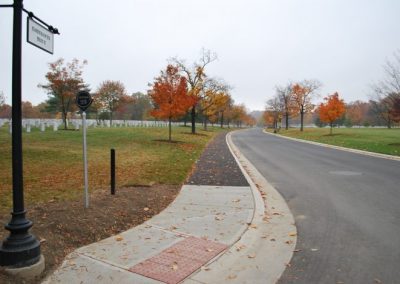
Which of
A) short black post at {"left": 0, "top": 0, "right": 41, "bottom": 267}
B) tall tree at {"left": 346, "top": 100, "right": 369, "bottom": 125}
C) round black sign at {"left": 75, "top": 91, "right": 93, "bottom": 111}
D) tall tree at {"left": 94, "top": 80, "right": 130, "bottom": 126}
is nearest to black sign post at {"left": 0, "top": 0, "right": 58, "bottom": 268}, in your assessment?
short black post at {"left": 0, "top": 0, "right": 41, "bottom": 267}

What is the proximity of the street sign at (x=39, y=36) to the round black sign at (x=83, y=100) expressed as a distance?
1732mm

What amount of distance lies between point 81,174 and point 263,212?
6205mm

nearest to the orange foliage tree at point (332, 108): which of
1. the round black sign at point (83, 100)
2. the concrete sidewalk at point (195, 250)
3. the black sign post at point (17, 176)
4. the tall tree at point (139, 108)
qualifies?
the concrete sidewalk at point (195, 250)

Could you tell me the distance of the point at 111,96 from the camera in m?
67.8

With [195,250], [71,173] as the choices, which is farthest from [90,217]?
[71,173]

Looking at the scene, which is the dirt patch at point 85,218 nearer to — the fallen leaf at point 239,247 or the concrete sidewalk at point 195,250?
the concrete sidewalk at point 195,250

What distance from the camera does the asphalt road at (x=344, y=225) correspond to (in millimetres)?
4523

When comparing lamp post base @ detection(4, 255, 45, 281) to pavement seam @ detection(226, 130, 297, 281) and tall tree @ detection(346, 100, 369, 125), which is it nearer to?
pavement seam @ detection(226, 130, 297, 281)

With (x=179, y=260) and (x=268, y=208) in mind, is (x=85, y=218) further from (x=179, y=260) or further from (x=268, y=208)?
(x=268, y=208)

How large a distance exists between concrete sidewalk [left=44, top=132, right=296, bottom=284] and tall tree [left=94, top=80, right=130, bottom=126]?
62.2 metres

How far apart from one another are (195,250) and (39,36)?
11.7 feet

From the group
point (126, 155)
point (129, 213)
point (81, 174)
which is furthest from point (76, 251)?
point (126, 155)

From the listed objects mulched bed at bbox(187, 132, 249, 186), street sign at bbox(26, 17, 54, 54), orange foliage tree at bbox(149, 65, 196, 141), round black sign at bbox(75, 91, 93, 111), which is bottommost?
mulched bed at bbox(187, 132, 249, 186)

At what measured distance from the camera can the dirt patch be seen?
507 centimetres
